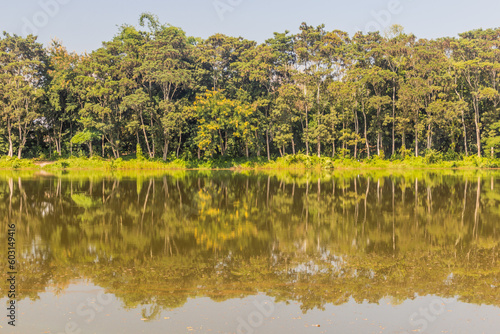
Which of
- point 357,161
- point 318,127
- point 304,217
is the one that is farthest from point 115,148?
point 304,217

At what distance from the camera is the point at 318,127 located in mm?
51000

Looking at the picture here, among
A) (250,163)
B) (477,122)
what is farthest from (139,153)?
(477,122)

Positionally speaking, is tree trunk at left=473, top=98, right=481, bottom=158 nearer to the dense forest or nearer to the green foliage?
the dense forest

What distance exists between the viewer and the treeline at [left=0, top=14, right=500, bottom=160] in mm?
49969

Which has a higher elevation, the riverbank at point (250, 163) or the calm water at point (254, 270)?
the calm water at point (254, 270)

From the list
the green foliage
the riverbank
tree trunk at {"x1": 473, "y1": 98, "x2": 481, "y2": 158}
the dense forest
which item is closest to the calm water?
the dense forest

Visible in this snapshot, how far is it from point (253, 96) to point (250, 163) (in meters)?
10.8

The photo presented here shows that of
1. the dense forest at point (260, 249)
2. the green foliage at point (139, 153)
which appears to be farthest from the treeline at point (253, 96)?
the dense forest at point (260, 249)

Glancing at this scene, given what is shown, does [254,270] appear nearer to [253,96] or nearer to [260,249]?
[260,249]

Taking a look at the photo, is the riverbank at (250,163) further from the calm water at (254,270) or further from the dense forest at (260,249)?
the calm water at (254,270)

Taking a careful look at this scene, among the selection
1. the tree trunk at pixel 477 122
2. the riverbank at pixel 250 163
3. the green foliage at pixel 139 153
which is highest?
the tree trunk at pixel 477 122

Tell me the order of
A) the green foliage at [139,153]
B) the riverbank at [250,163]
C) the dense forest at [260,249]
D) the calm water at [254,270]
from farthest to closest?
the green foliage at [139,153], the riverbank at [250,163], the dense forest at [260,249], the calm water at [254,270]

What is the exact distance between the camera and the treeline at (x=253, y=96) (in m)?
A: 50.0

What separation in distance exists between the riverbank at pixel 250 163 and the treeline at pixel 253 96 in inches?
66.8
